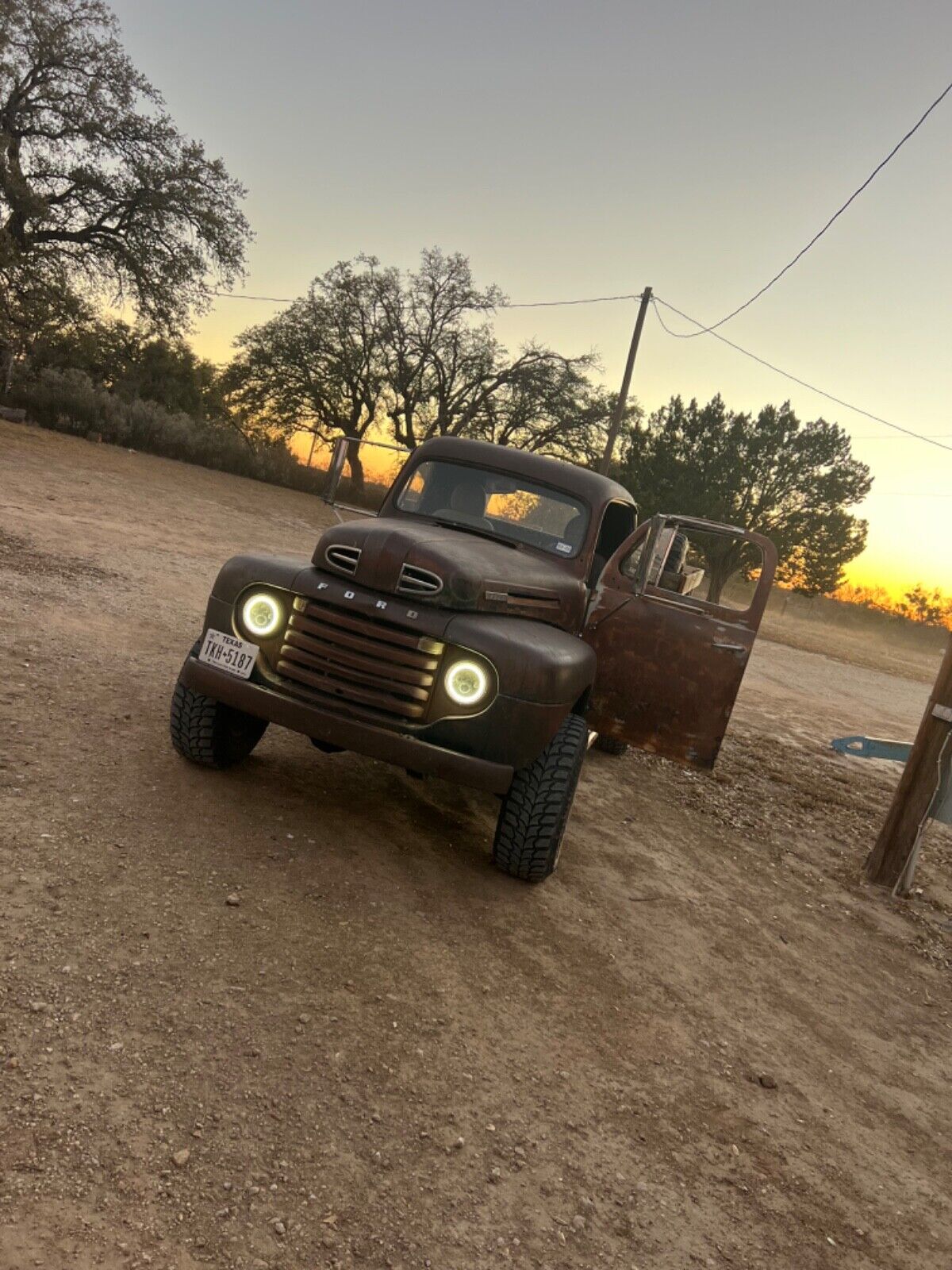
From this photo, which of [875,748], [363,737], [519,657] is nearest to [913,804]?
[875,748]

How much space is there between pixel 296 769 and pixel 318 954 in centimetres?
171

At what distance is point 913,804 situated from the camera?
5527 mm

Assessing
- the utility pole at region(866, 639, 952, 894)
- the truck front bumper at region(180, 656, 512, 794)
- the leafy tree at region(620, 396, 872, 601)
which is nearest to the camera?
the truck front bumper at region(180, 656, 512, 794)

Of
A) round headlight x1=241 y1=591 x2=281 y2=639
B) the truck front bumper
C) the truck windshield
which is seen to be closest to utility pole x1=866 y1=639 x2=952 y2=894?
the truck windshield

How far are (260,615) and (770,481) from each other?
133 ft

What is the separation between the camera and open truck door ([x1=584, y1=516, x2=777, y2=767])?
4.95 meters

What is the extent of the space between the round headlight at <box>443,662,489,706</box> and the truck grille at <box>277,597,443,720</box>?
77 mm

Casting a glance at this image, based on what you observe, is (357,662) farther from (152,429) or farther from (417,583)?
(152,429)

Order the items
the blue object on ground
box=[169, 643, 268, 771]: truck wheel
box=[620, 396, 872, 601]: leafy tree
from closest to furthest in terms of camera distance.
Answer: box=[169, 643, 268, 771]: truck wheel < the blue object on ground < box=[620, 396, 872, 601]: leafy tree

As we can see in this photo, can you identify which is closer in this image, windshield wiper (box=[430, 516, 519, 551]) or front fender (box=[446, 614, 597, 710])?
front fender (box=[446, 614, 597, 710])

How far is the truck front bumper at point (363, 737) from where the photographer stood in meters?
3.45

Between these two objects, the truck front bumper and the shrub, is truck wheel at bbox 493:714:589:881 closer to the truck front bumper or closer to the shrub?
the truck front bumper

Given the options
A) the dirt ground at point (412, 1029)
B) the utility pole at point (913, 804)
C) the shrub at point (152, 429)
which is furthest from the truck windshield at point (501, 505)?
the shrub at point (152, 429)

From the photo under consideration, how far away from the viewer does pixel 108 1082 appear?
2.17 m
